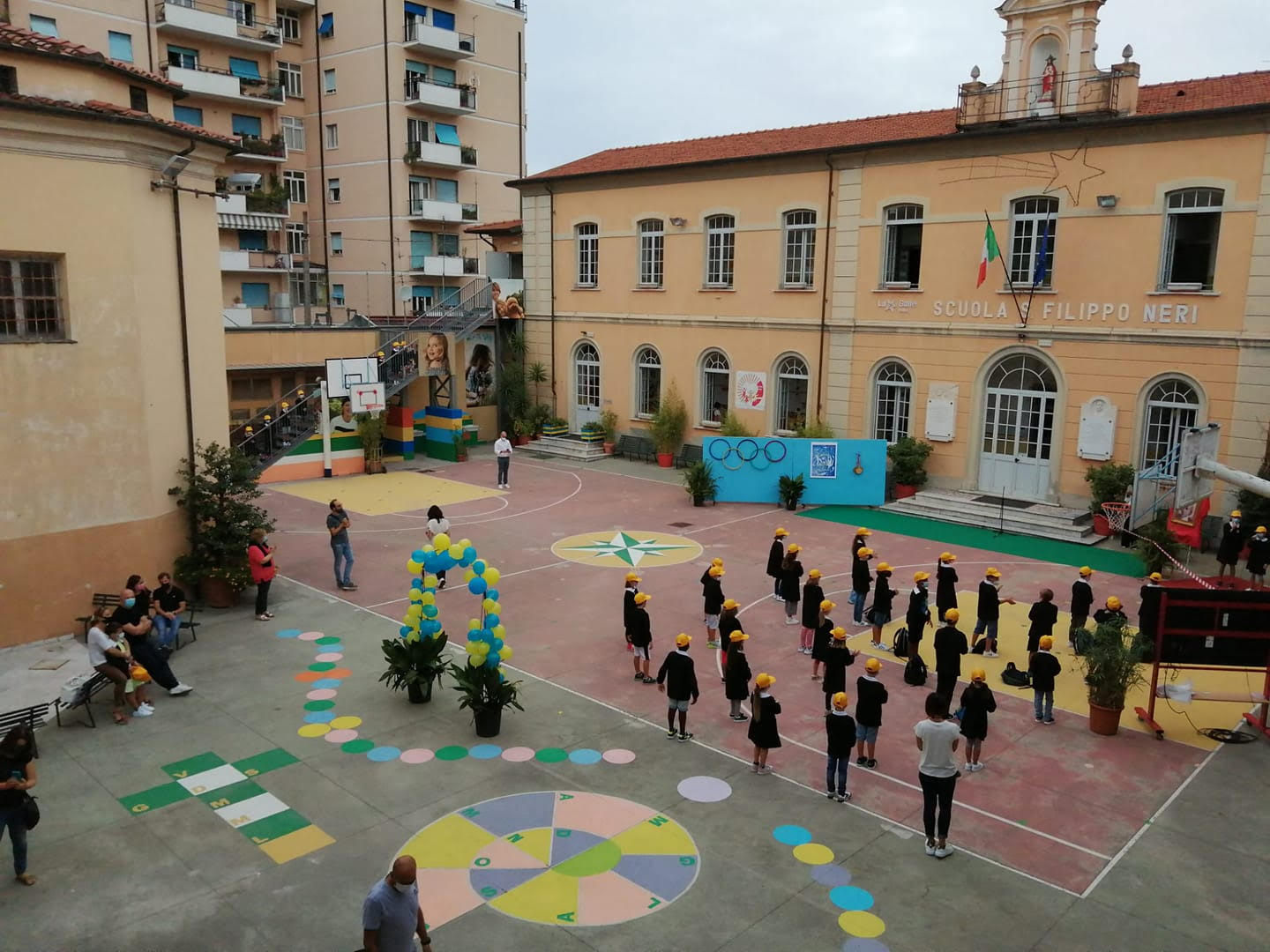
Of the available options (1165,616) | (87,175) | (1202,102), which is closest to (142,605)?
(87,175)

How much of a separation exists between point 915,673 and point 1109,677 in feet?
9.23

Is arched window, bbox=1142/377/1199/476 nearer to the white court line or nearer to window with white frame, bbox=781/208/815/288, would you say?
window with white frame, bbox=781/208/815/288

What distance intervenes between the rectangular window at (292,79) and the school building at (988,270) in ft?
66.1

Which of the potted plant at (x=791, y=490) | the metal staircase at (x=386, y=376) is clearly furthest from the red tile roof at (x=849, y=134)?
the potted plant at (x=791, y=490)

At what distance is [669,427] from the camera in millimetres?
34000

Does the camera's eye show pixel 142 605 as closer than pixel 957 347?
Yes

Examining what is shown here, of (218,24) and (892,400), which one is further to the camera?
(218,24)

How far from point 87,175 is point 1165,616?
58.2 ft

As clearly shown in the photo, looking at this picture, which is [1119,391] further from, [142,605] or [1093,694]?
[142,605]

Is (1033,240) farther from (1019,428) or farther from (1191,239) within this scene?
(1019,428)

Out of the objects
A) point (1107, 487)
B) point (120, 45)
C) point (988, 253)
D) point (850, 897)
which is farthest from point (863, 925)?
point (120, 45)

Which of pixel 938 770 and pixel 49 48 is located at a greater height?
pixel 49 48

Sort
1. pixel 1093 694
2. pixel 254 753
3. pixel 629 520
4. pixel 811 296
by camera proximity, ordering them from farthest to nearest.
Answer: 1. pixel 811 296
2. pixel 629 520
3. pixel 1093 694
4. pixel 254 753

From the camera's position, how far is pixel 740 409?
3284cm
